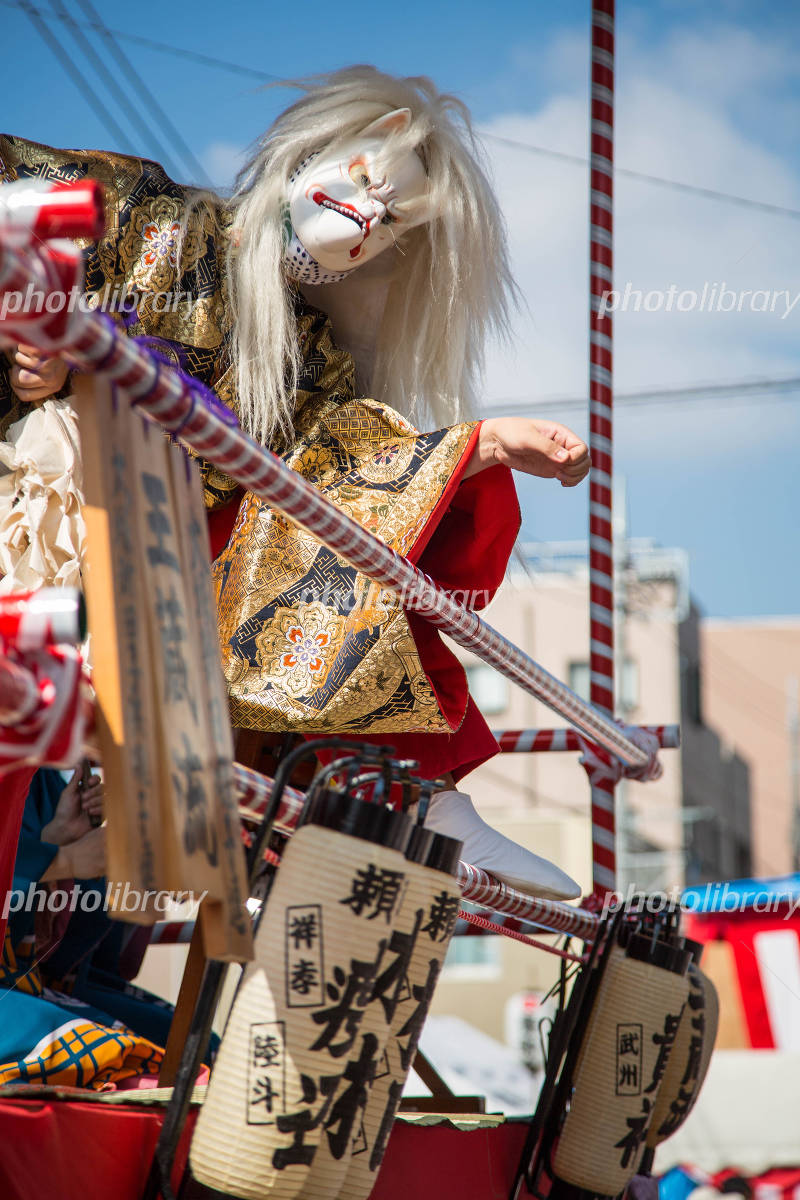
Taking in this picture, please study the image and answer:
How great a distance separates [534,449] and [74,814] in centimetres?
84

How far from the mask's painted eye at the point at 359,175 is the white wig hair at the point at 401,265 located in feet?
0.19

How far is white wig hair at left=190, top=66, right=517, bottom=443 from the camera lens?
2092 millimetres

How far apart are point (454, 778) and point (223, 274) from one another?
0.93m

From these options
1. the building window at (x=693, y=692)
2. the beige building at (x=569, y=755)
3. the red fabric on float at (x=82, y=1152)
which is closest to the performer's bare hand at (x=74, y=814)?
the red fabric on float at (x=82, y=1152)

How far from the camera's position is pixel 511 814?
663 inches

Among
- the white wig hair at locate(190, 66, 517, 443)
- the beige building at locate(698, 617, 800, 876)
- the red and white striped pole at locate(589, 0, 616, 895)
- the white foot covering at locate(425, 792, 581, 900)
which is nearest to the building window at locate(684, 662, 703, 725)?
the beige building at locate(698, 617, 800, 876)

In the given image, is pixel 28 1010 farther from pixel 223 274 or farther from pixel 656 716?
pixel 656 716

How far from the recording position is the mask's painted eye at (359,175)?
81.9 inches

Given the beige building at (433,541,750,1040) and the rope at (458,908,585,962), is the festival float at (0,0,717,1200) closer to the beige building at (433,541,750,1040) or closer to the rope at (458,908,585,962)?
the rope at (458,908,585,962)

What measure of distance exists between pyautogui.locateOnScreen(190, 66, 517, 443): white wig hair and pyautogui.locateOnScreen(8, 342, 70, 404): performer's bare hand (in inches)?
11.4

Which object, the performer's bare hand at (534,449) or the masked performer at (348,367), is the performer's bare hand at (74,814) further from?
the performer's bare hand at (534,449)

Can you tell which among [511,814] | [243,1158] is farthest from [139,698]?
[511,814]

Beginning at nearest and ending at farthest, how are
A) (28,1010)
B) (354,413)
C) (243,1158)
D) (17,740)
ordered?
1. (17,740)
2. (243,1158)
3. (28,1010)
4. (354,413)

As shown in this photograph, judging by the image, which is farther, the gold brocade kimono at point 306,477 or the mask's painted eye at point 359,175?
the mask's painted eye at point 359,175
